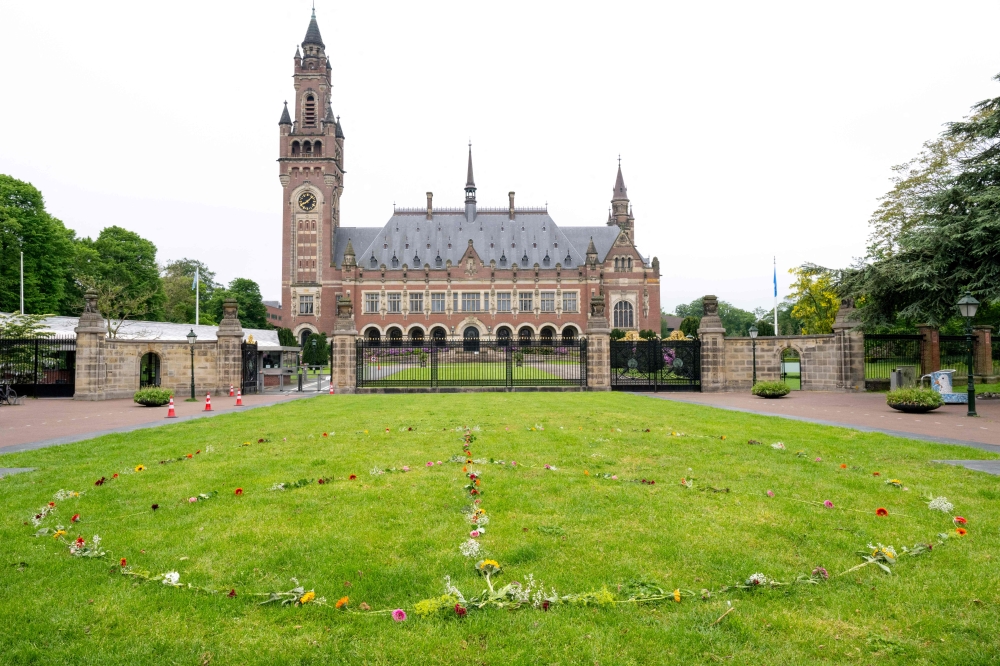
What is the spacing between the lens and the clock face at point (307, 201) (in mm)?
64875

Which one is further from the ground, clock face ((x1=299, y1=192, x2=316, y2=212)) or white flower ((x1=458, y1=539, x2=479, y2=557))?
clock face ((x1=299, y1=192, x2=316, y2=212))

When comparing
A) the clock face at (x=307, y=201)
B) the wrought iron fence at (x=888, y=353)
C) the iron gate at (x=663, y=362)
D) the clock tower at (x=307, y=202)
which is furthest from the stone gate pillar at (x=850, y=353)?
the clock face at (x=307, y=201)

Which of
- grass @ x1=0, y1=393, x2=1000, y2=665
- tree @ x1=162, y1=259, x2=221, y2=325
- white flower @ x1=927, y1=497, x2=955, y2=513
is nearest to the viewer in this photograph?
grass @ x1=0, y1=393, x2=1000, y2=665

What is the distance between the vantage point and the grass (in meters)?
2.90

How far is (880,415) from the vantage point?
45.0 ft

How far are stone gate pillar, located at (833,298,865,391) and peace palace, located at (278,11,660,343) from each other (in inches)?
1688

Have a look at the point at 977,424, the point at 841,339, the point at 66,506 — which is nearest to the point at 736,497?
the point at 66,506

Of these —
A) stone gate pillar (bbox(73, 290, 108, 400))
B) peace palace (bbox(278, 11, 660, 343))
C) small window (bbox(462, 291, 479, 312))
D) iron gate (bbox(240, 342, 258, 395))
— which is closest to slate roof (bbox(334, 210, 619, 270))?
peace palace (bbox(278, 11, 660, 343))

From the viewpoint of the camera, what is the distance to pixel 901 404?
1407 centimetres

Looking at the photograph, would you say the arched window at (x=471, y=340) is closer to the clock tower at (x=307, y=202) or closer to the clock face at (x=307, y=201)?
the clock tower at (x=307, y=202)

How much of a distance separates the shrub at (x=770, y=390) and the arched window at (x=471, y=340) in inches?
401

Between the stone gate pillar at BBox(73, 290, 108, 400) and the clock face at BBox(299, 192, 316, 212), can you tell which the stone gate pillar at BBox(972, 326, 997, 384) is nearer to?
the stone gate pillar at BBox(73, 290, 108, 400)

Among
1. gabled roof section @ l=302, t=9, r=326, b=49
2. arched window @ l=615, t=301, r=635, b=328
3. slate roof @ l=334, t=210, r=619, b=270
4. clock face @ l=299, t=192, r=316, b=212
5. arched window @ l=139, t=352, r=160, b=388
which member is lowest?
arched window @ l=139, t=352, r=160, b=388

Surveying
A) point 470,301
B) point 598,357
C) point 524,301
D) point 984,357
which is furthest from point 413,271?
point 984,357
